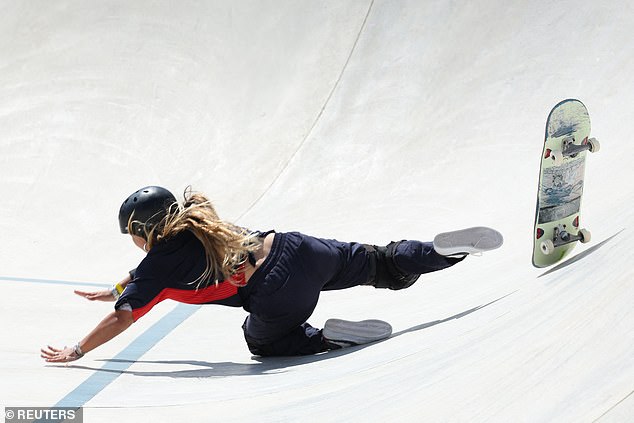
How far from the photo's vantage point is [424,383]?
2607mm

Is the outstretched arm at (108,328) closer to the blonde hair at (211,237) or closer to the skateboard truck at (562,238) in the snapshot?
the blonde hair at (211,237)

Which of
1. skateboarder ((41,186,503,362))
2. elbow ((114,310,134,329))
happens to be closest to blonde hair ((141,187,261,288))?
skateboarder ((41,186,503,362))

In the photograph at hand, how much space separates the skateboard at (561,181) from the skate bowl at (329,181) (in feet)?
0.37

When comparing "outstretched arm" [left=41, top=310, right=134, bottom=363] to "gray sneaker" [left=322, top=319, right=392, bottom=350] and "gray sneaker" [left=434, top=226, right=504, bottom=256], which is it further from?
"gray sneaker" [left=434, top=226, right=504, bottom=256]

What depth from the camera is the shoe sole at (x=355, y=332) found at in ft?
11.4

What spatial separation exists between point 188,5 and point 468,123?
3.11 m

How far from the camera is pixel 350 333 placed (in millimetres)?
3500

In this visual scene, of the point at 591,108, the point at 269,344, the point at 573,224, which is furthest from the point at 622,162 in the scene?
the point at 269,344

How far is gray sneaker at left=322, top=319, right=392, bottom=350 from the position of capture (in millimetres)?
3479

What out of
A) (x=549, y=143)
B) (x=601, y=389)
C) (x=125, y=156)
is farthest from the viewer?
(x=125, y=156)

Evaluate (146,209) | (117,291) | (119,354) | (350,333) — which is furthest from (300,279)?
(119,354)

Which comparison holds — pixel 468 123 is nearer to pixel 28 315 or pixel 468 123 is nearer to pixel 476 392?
pixel 28 315

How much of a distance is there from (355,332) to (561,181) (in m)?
1.07

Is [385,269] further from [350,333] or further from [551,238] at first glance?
[551,238]
